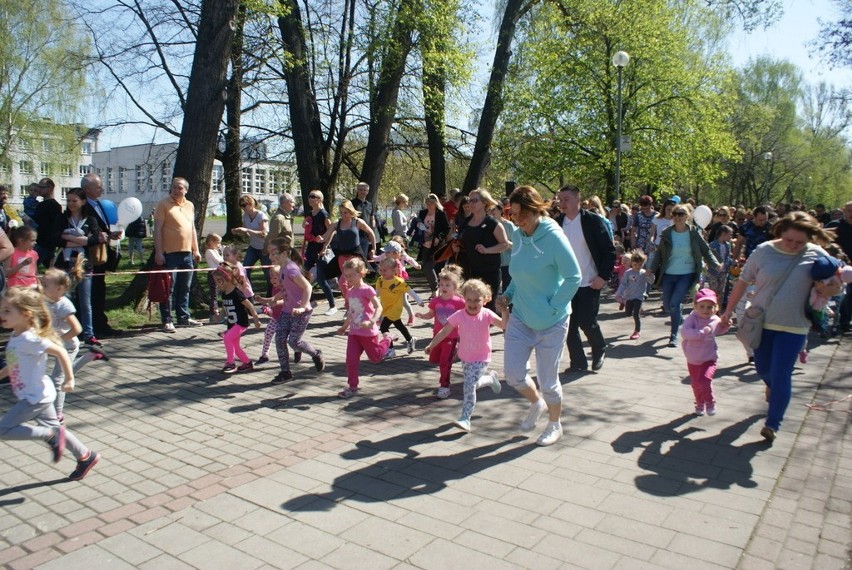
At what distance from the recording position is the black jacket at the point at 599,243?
693 centimetres

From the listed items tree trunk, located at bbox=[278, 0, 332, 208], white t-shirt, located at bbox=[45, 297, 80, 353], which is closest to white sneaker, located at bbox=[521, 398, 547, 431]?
white t-shirt, located at bbox=[45, 297, 80, 353]

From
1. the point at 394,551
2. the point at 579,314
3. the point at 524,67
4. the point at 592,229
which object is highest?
the point at 524,67

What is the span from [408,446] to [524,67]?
2284cm

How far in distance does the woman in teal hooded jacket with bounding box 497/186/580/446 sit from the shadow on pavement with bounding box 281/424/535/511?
50 centimetres

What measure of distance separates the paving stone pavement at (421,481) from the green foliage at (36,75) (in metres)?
31.4

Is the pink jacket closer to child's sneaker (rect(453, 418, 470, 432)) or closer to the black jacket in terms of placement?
the black jacket

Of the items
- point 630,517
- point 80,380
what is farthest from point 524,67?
point 630,517

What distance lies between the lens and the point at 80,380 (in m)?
6.95

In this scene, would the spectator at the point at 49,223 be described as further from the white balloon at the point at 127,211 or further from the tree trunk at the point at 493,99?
the tree trunk at the point at 493,99

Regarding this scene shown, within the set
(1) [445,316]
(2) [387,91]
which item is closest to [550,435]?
(1) [445,316]

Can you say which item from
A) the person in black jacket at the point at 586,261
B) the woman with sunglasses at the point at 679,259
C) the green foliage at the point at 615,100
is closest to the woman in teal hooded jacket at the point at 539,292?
the person in black jacket at the point at 586,261

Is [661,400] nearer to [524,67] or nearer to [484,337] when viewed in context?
[484,337]

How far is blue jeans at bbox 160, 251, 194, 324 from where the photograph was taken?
949 centimetres

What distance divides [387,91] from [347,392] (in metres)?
11.5
